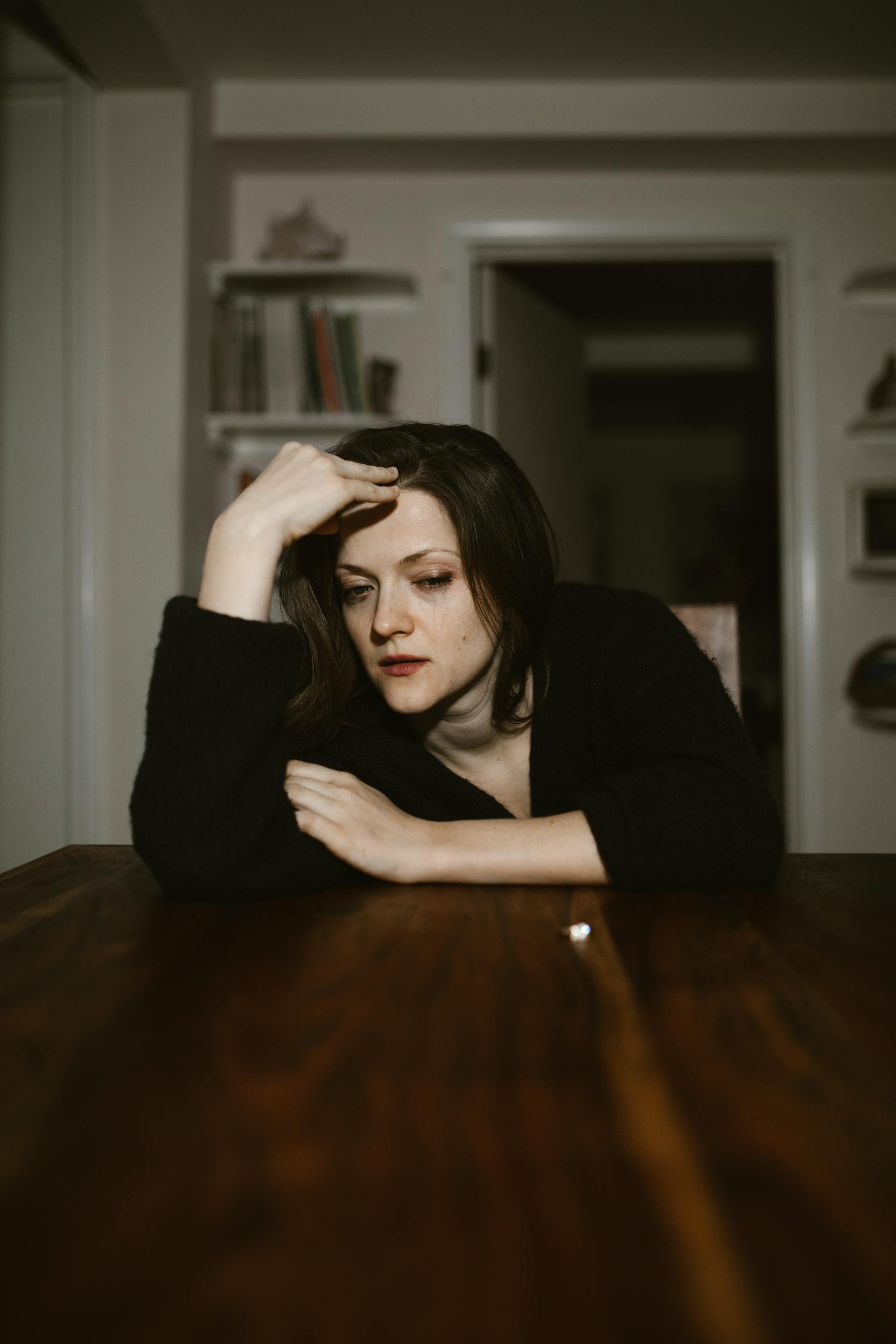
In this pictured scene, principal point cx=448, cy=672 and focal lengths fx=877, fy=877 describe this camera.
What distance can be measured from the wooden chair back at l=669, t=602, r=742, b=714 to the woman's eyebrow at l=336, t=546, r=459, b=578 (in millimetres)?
444

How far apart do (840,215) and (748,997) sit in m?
3.19

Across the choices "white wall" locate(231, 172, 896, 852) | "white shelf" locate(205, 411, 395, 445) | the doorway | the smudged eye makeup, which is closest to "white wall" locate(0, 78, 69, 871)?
"white shelf" locate(205, 411, 395, 445)

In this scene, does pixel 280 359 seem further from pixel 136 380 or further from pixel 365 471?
pixel 365 471

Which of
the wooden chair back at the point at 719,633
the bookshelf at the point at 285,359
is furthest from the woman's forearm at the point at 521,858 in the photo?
the bookshelf at the point at 285,359

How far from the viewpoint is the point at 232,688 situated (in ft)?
2.82

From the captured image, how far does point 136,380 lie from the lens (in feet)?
7.95

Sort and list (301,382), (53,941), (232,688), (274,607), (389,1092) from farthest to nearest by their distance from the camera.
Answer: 1. (301,382)
2. (274,607)
3. (232,688)
4. (53,941)
5. (389,1092)

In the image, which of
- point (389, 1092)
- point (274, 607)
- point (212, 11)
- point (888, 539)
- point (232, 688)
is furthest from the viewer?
point (888, 539)

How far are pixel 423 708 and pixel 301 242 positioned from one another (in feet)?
7.16

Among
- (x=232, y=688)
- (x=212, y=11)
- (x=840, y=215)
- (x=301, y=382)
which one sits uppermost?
(x=212, y=11)

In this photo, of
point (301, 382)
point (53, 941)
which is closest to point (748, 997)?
point (53, 941)

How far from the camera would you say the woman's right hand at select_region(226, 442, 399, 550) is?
100cm

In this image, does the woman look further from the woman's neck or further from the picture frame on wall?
the picture frame on wall

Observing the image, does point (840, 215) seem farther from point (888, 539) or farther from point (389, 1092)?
point (389, 1092)
